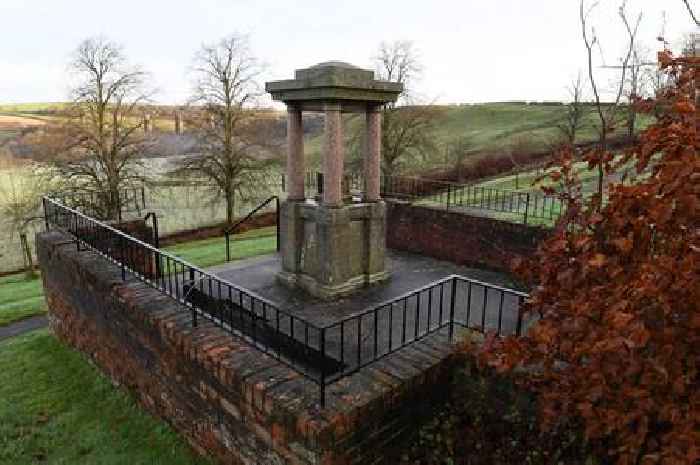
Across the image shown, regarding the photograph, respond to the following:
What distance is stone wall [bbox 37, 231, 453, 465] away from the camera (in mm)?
4039

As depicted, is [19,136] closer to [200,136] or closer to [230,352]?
[200,136]

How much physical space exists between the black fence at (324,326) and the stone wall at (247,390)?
0.15 metres

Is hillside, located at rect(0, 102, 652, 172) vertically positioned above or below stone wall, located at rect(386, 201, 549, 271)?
above

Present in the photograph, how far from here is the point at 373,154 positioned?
7883mm

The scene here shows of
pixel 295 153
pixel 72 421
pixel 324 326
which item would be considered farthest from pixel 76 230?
pixel 324 326

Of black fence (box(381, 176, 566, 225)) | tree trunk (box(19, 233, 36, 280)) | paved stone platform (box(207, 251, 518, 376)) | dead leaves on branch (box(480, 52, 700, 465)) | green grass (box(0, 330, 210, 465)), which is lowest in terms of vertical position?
tree trunk (box(19, 233, 36, 280))

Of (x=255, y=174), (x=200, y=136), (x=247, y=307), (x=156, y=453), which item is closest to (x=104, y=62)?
(x=200, y=136)

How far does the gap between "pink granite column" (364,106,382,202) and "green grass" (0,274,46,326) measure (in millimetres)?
9845

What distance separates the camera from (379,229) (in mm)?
7988

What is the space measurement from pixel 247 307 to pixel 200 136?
66.8 feet

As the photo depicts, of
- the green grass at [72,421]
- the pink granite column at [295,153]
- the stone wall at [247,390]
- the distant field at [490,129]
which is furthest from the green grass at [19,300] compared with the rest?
the distant field at [490,129]

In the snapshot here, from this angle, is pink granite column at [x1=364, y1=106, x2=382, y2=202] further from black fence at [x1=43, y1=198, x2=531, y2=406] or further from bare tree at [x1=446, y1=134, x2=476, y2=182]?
bare tree at [x1=446, y1=134, x2=476, y2=182]

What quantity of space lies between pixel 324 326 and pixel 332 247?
7.65 feet

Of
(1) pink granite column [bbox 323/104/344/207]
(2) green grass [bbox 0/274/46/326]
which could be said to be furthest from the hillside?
(1) pink granite column [bbox 323/104/344/207]
